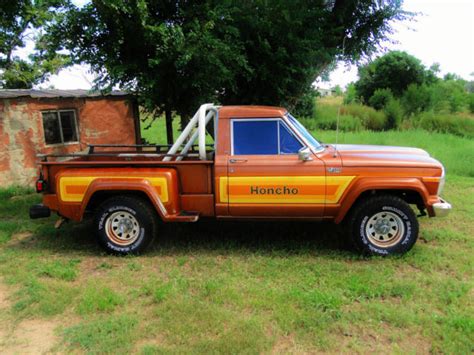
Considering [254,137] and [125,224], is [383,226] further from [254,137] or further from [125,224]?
[125,224]

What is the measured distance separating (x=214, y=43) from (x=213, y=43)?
0.02 meters

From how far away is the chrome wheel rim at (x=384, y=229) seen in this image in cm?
→ 490

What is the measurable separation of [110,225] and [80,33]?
3463 millimetres

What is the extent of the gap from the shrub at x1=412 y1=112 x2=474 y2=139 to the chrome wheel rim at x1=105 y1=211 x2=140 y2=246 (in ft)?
58.3

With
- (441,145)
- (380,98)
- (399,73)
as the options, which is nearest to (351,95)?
(399,73)

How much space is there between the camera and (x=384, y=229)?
4953 mm

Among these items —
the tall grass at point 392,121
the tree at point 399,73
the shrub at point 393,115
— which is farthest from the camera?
the tree at point 399,73

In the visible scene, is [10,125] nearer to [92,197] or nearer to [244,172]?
[92,197]

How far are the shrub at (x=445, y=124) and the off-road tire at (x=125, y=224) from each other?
17731 millimetres

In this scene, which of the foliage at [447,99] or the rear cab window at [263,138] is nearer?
the rear cab window at [263,138]

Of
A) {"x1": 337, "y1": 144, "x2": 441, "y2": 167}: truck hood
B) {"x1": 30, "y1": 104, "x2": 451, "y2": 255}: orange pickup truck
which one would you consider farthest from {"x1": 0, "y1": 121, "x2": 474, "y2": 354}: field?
{"x1": 337, "y1": 144, "x2": 441, "y2": 167}: truck hood

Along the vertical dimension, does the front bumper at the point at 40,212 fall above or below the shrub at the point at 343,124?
below

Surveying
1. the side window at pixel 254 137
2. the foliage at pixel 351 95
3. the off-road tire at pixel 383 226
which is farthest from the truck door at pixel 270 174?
the foliage at pixel 351 95

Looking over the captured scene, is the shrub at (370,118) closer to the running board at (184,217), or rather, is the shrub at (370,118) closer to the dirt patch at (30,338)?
the running board at (184,217)
